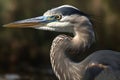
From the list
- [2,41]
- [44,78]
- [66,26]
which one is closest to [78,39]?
[66,26]

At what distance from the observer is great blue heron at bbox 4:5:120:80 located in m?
4.78

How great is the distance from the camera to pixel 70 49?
4902 millimetres

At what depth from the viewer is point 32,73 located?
9305 millimetres

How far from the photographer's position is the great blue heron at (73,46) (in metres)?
4.78

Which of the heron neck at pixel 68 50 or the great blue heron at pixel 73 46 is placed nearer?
the great blue heron at pixel 73 46

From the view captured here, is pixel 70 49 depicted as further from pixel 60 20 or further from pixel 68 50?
pixel 60 20

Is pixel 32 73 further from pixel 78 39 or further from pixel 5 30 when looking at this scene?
pixel 78 39

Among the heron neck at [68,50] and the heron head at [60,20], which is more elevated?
the heron head at [60,20]

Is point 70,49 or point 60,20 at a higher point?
point 60,20

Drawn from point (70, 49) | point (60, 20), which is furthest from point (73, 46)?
point (60, 20)

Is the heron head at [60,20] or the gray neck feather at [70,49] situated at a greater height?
the heron head at [60,20]

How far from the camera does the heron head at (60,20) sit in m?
4.89

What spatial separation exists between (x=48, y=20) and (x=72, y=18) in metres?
0.22

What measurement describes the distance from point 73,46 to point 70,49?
43 millimetres
